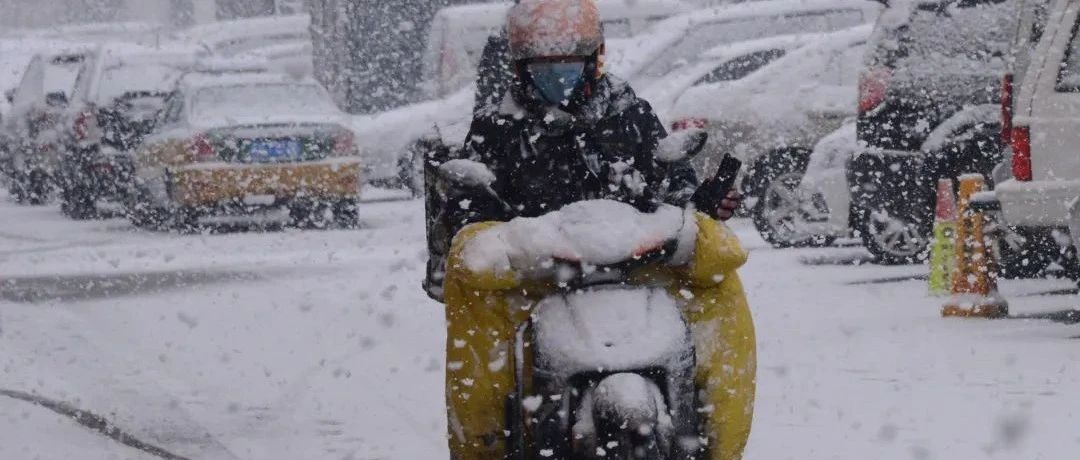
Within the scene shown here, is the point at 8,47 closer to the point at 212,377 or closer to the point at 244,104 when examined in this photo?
the point at 244,104

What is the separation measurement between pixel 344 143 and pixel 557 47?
1249 centimetres

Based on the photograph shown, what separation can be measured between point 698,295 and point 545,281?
409 millimetres

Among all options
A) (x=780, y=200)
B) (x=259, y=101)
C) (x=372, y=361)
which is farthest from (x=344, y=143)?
(x=372, y=361)

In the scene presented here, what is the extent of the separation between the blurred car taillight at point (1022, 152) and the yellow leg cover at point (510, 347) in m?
5.05

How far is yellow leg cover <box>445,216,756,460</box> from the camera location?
4.87m

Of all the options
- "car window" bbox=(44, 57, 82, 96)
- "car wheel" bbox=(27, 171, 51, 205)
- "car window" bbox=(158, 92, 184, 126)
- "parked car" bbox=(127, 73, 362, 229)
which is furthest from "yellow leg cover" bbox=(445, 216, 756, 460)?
"car window" bbox=(44, 57, 82, 96)

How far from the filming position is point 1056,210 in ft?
31.6

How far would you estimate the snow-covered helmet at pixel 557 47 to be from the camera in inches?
201

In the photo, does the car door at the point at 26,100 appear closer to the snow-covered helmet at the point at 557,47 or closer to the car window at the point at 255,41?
the car window at the point at 255,41

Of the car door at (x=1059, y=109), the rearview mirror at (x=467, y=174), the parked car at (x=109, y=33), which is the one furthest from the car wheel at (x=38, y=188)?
the parked car at (x=109, y=33)

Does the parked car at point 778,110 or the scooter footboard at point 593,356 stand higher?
the scooter footboard at point 593,356

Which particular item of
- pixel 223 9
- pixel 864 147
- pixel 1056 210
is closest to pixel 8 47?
pixel 223 9

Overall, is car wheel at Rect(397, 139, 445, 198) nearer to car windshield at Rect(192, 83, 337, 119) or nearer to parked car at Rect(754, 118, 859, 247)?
car windshield at Rect(192, 83, 337, 119)

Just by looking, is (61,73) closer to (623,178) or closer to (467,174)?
(623,178)
